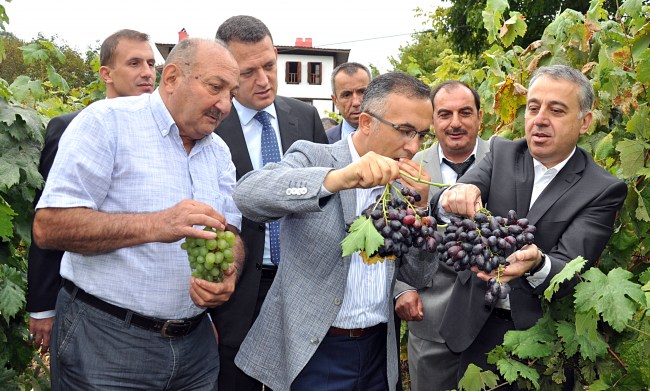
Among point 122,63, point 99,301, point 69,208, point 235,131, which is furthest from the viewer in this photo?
point 122,63

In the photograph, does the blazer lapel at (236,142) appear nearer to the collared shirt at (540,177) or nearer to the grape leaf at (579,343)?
the collared shirt at (540,177)

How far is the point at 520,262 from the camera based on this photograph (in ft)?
8.73

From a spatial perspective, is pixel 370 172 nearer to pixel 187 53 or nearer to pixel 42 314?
pixel 187 53

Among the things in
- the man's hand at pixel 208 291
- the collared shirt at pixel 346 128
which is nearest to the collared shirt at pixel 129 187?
the man's hand at pixel 208 291

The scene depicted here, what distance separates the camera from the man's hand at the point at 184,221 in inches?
99.1

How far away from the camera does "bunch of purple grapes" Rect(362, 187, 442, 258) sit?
237 centimetres

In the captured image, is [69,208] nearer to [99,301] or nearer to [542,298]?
[99,301]

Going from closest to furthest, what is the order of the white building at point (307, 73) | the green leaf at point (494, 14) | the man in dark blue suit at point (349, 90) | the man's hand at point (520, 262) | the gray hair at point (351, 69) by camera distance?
the man's hand at point (520, 262) → the green leaf at point (494, 14) → the man in dark blue suit at point (349, 90) → the gray hair at point (351, 69) → the white building at point (307, 73)

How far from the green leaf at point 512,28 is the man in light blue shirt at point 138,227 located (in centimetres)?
274

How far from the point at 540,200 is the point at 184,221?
1.57 m

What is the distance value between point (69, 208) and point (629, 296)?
2150 millimetres

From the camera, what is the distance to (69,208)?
2.53 m

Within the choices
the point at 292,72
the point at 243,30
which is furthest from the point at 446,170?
the point at 292,72

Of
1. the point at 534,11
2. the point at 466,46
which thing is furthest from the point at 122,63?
the point at 466,46
